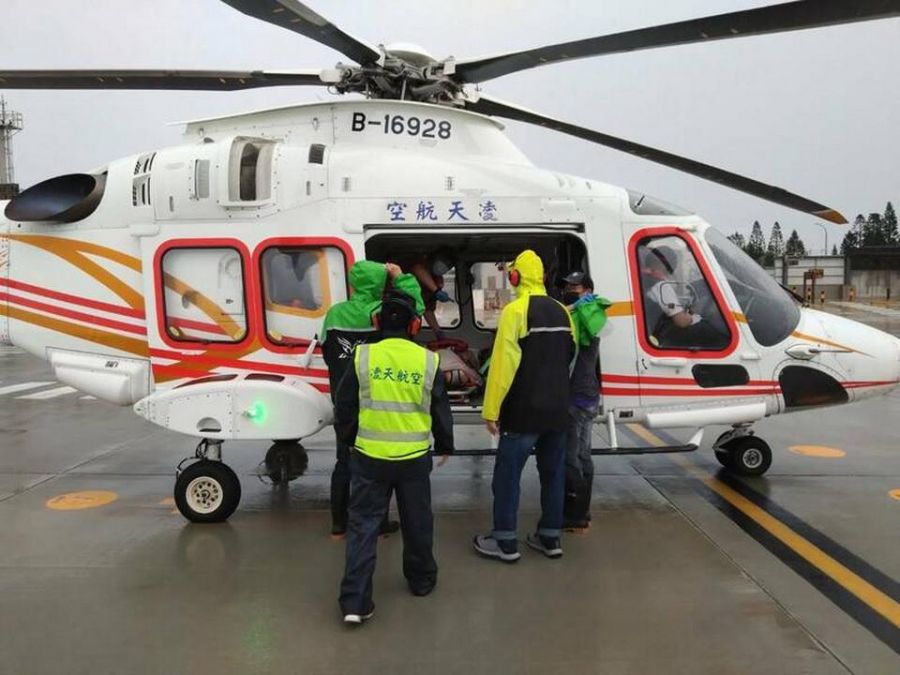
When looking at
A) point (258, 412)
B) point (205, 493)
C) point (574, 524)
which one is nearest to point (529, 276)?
point (574, 524)

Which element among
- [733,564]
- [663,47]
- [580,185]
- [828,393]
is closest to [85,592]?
[733,564]

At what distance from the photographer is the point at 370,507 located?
147 inches

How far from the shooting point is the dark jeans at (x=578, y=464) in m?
4.93

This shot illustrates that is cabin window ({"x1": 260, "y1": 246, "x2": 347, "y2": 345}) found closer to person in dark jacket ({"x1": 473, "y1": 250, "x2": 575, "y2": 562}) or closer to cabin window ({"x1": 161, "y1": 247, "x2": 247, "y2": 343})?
cabin window ({"x1": 161, "y1": 247, "x2": 247, "y2": 343})

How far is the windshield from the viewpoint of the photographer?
18.3ft

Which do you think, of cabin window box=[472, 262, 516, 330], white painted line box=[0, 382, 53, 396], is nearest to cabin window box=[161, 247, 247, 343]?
cabin window box=[472, 262, 516, 330]

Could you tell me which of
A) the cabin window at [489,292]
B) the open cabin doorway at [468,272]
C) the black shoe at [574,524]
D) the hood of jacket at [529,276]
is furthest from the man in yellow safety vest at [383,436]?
the cabin window at [489,292]

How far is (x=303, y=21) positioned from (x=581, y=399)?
312cm

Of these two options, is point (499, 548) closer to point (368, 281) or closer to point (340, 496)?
point (340, 496)

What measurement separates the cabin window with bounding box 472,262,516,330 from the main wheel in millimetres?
3570

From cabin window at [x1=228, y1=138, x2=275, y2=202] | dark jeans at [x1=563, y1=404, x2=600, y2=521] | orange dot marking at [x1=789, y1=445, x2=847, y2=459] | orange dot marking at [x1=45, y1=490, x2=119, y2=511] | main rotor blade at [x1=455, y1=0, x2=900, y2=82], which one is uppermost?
main rotor blade at [x1=455, y1=0, x2=900, y2=82]

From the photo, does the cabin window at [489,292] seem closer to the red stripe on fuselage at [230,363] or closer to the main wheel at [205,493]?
the red stripe on fuselage at [230,363]

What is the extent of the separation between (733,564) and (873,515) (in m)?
1.78

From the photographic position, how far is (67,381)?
5750 millimetres
